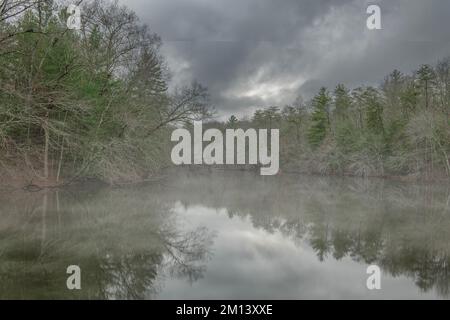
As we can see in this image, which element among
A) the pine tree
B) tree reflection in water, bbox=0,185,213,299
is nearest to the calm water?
tree reflection in water, bbox=0,185,213,299

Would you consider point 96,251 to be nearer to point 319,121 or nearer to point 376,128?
point 376,128

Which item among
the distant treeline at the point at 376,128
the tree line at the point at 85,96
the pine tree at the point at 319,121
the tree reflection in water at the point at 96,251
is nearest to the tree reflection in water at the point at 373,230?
the tree reflection in water at the point at 96,251

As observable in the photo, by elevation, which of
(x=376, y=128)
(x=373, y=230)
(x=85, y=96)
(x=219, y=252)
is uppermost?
(x=376, y=128)

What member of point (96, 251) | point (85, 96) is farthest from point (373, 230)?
point (85, 96)

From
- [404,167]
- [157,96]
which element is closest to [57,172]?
[157,96]

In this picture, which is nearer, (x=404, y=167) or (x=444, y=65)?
(x=404, y=167)

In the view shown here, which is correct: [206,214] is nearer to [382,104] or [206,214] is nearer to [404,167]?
[404,167]

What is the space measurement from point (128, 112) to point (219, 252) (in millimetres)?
13874

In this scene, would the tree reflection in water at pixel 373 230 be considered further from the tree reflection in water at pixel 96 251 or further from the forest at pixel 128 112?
the forest at pixel 128 112

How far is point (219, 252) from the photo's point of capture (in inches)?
245

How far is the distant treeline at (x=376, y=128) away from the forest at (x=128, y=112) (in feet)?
0.32

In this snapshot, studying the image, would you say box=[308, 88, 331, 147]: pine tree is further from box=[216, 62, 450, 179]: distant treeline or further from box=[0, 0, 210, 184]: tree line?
box=[0, 0, 210, 184]: tree line

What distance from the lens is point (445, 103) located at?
29.2 meters

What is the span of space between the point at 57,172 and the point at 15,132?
11.2 feet
